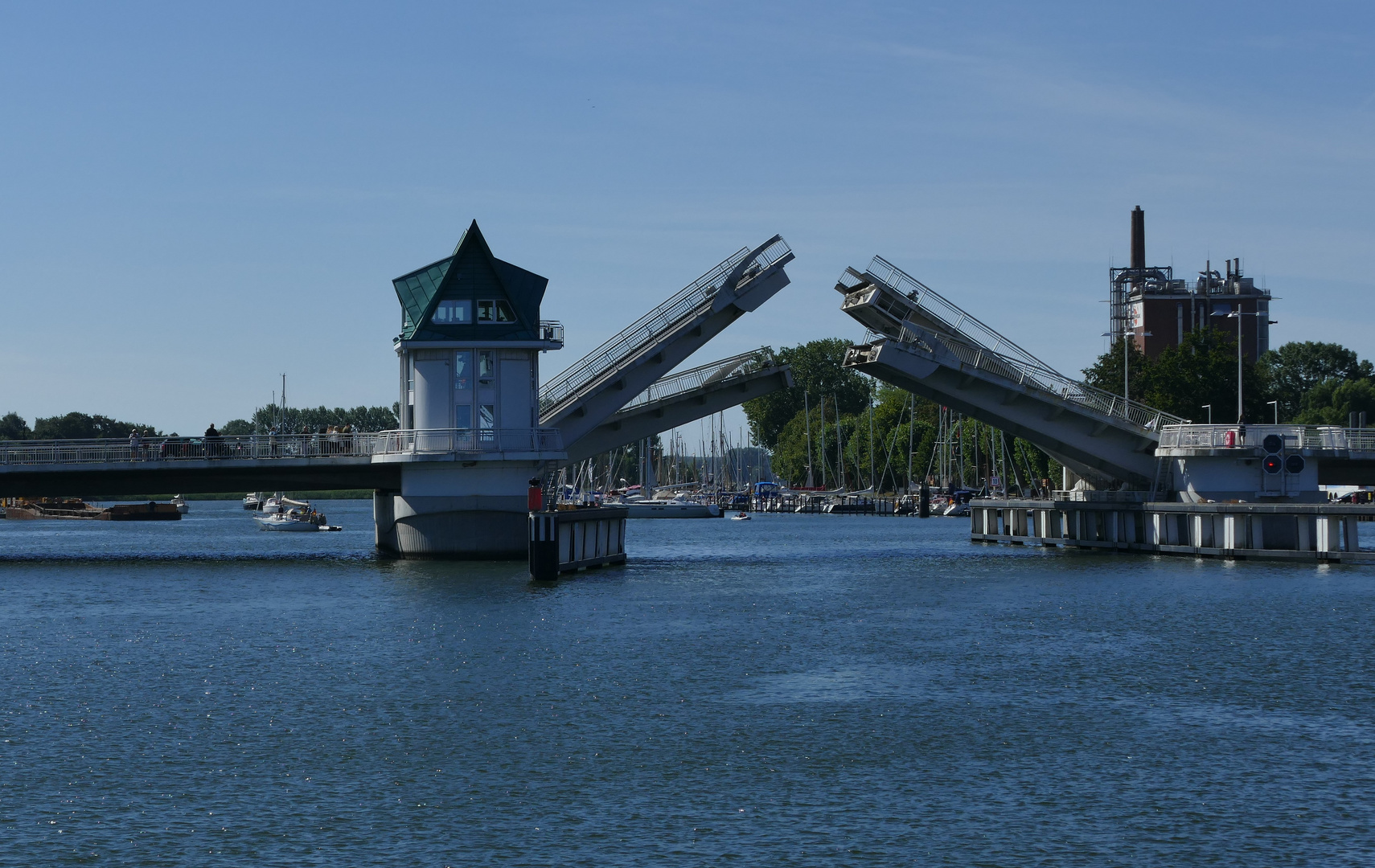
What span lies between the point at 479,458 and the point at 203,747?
80.1 feet

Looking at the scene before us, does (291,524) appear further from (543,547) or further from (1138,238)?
(1138,238)

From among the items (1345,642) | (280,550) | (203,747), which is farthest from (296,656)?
(280,550)

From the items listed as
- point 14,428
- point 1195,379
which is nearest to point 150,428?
point 14,428

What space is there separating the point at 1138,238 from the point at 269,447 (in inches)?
3272

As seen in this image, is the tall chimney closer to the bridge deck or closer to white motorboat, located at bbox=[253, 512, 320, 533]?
white motorboat, located at bbox=[253, 512, 320, 533]

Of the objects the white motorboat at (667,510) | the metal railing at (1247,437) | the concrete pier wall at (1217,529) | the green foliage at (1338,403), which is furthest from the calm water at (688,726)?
the green foliage at (1338,403)

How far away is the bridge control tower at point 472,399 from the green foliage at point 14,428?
117677mm

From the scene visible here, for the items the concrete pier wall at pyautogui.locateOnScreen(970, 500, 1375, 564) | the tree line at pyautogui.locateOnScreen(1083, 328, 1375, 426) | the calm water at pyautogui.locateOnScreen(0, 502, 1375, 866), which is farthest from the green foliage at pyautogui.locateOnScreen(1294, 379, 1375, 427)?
the calm water at pyautogui.locateOnScreen(0, 502, 1375, 866)

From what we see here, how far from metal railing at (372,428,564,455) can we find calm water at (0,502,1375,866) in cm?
616

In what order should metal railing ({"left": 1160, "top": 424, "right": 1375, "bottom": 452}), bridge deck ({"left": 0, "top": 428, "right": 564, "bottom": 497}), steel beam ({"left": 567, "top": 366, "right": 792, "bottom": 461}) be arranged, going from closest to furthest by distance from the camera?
bridge deck ({"left": 0, "top": 428, "right": 564, "bottom": 497}), metal railing ({"left": 1160, "top": 424, "right": 1375, "bottom": 452}), steel beam ({"left": 567, "top": 366, "right": 792, "bottom": 461})

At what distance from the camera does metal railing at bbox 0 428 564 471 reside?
138 feet

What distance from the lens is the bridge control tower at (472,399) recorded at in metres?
42.5

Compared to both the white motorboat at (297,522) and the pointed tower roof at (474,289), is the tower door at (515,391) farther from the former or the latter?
the white motorboat at (297,522)

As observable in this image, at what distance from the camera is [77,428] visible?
147m
